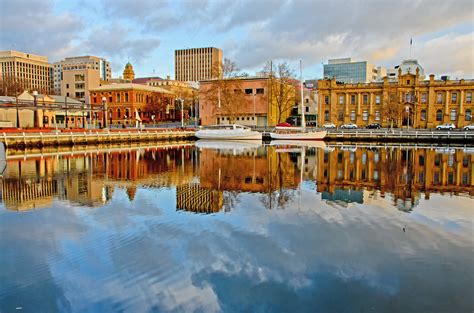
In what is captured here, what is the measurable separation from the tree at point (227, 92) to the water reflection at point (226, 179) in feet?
144

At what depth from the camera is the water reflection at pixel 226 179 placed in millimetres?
18719

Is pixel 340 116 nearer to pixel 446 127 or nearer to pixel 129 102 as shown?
pixel 446 127

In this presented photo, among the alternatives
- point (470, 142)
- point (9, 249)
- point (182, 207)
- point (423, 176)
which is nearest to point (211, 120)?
point (470, 142)

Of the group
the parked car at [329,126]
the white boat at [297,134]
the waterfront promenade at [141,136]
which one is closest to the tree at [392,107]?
the parked car at [329,126]

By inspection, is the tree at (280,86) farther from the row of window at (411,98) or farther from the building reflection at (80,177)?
the building reflection at (80,177)

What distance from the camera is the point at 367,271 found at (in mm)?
9938

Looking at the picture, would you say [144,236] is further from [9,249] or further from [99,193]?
[99,193]

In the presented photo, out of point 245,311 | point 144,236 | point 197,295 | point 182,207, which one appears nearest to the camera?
point 245,311

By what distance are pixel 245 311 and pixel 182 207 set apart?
29.9 ft

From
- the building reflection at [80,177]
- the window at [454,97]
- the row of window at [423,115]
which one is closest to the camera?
the building reflection at [80,177]

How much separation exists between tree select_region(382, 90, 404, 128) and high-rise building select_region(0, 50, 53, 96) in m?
143

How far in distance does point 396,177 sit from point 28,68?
647 ft

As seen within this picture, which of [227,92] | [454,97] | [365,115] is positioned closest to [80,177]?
[227,92]

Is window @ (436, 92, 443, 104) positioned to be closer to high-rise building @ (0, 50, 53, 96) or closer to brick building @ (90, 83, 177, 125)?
brick building @ (90, 83, 177, 125)
